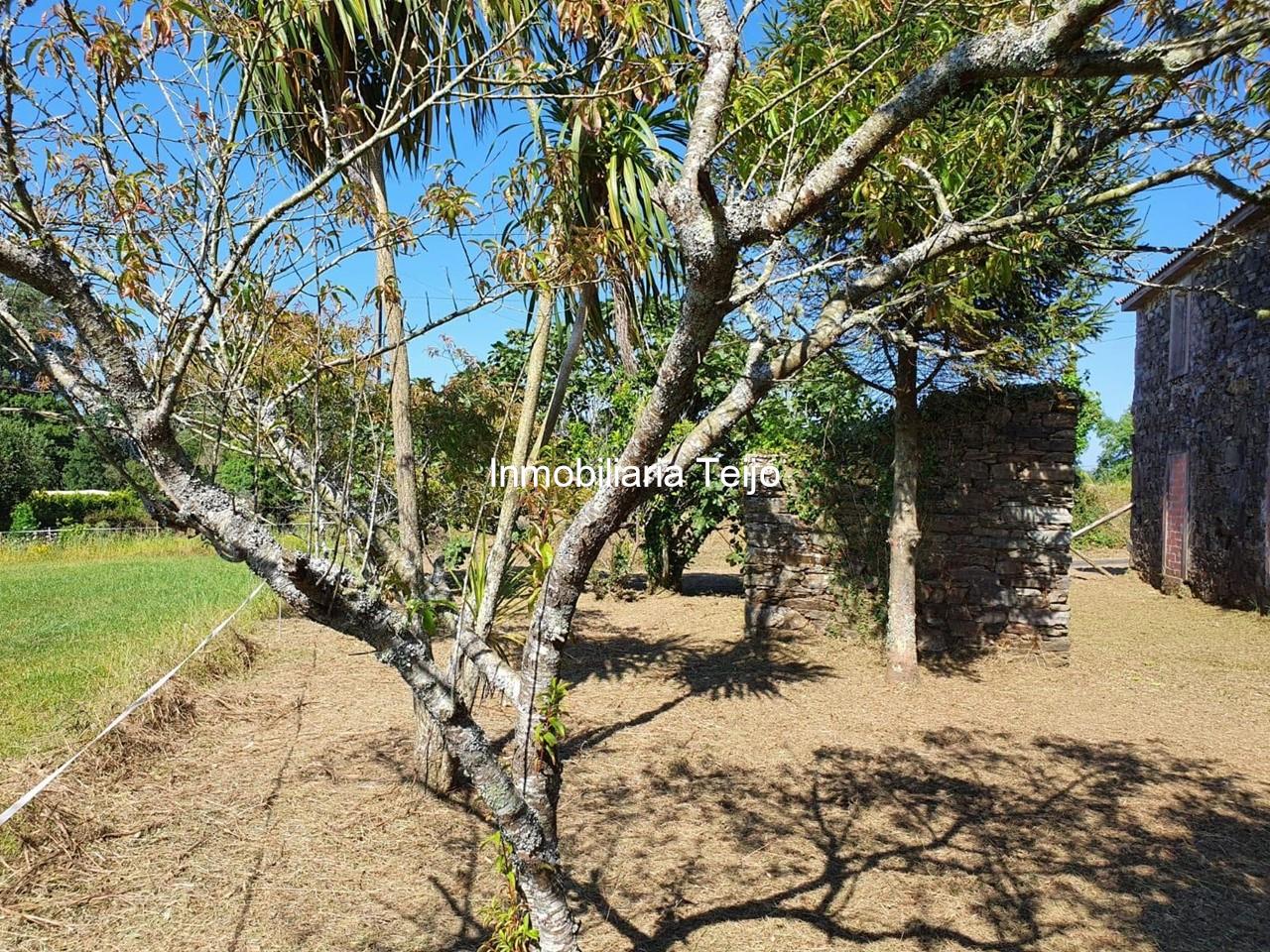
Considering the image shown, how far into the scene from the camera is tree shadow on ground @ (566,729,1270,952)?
2908 millimetres

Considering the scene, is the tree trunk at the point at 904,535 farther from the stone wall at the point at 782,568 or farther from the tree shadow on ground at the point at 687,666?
the stone wall at the point at 782,568

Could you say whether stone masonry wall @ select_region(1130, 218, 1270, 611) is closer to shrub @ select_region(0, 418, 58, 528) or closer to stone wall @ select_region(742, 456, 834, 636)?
stone wall @ select_region(742, 456, 834, 636)

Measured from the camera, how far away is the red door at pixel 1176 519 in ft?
33.3

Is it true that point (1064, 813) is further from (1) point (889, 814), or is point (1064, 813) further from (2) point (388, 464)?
(2) point (388, 464)

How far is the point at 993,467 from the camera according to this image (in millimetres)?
6551

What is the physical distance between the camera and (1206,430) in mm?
9641

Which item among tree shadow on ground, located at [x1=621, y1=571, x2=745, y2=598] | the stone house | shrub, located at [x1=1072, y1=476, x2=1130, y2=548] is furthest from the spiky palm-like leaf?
shrub, located at [x1=1072, y1=476, x2=1130, y2=548]

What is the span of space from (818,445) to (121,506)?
72.2 ft

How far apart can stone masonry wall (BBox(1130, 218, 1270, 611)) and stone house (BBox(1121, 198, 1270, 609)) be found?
14 mm

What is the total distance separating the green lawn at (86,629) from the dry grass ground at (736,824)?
601 mm

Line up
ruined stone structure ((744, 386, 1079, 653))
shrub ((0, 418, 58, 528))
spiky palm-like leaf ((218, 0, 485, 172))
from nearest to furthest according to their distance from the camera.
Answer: spiky palm-like leaf ((218, 0, 485, 172)) < ruined stone structure ((744, 386, 1079, 653)) < shrub ((0, 418, 58, 528))

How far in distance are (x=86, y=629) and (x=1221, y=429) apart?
12.4 metres

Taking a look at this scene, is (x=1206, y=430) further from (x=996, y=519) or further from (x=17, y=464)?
(x=17, y=464)


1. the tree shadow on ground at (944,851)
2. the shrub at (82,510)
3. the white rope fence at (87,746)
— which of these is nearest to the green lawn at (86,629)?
the white rope fence at (87,746)
